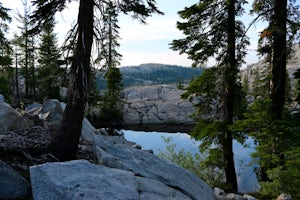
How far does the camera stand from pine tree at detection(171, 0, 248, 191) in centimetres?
1291

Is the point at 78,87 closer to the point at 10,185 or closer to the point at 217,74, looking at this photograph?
the point at 10,185

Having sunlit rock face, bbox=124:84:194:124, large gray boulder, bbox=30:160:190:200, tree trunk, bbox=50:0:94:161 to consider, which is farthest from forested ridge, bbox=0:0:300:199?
sunlit rock face, bbox=124:84:194:124

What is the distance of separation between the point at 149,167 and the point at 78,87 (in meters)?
2.80

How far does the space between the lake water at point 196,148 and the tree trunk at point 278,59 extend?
7.83 ft

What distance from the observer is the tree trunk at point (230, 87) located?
12.8 m

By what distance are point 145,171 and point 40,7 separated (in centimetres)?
525

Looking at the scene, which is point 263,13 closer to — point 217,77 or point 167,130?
point 217,77

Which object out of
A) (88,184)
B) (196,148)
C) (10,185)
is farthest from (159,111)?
(88,184)

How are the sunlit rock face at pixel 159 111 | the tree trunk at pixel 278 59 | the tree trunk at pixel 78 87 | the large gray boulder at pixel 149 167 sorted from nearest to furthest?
the large gray boulder at pixel 149 167 < the tree trunk at pixel 78 87 < the tree trunk at pixel 278 59 < the sunlit rock face at pixel 159 111

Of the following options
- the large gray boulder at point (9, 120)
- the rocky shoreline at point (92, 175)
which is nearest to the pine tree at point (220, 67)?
the rocky shoreline at point (92, 175)

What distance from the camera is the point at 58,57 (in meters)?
8.73

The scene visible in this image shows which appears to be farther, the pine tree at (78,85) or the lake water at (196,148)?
the lake water at (196,148)

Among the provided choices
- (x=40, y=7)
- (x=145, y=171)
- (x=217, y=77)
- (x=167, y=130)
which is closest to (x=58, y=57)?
(x=40, y=7)

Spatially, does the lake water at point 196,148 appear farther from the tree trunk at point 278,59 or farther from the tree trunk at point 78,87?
the tree trunk at point 78,87
